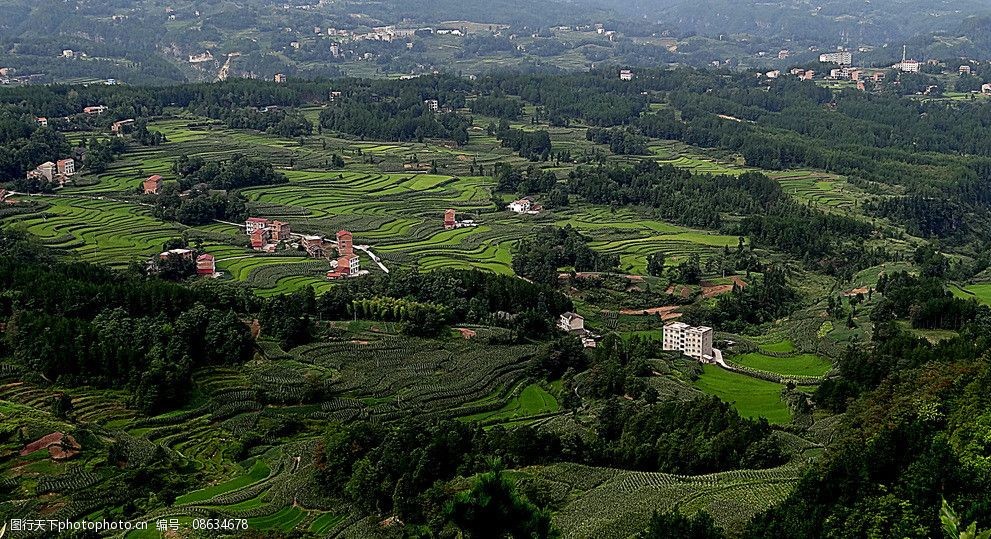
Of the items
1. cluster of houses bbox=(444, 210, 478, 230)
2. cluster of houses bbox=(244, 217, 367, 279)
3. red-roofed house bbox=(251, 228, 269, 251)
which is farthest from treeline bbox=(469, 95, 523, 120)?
red-roofed house bbox=(251, 228, 269, 251)

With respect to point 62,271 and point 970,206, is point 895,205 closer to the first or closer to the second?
point 970,206

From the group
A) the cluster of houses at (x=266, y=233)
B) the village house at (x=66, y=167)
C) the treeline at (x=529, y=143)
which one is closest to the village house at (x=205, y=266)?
the cluster of houses at (x=266, y=233)

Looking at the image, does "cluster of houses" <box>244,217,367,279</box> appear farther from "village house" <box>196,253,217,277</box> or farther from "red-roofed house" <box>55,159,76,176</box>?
"red-roofed house" <box>55,159,76,176</box>

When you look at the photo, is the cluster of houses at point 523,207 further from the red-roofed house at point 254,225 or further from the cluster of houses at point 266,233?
the red-roofed house at point 254,225

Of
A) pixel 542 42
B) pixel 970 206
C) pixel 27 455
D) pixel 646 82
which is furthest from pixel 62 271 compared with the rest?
pixel 542 42

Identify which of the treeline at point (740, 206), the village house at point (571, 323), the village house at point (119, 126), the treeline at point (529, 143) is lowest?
the treeline at point (740, 206)
